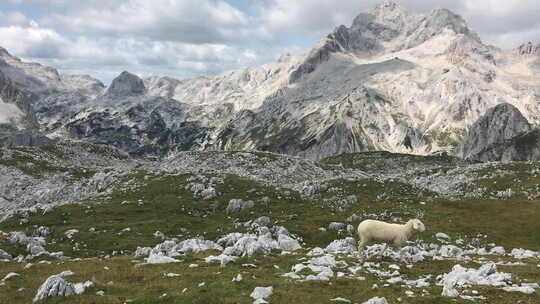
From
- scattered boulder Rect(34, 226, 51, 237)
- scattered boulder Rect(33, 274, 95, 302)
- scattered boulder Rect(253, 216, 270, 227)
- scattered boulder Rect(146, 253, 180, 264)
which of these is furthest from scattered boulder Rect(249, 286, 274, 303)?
scattered boulder Rect(34, 226, 51, 237)

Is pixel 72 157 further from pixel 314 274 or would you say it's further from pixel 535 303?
pixel 535 303

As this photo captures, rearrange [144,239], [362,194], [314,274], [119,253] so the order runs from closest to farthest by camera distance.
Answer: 1. [314,274]
2. [119,253]
3. [144,239]
4. [362,194]

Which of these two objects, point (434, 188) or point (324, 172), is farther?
point (324, 172)

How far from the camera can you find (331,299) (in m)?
20.1

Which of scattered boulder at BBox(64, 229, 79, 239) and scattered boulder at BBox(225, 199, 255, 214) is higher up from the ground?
scattered boulder at BBox(225, 199, 255, 214)

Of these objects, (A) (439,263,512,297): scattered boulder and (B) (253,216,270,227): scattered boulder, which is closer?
(A) (439,263,512,297): scattered boulder

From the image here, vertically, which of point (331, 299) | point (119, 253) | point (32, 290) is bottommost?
point (119, 253)

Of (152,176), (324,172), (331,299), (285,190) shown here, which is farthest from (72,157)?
(331,299)

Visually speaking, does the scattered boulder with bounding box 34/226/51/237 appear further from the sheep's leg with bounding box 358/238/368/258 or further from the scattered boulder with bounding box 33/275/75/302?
the sheep's leg with bounding box 358/238/368/258

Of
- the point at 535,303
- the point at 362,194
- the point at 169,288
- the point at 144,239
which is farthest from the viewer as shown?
the point at 362,194

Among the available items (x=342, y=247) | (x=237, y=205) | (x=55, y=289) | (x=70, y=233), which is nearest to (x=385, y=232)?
(x=342, y=247)

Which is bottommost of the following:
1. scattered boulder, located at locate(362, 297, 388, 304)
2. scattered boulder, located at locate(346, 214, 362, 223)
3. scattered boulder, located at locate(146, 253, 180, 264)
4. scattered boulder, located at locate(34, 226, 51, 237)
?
scattered boulder, located at locate(34, 226, 51, 237)

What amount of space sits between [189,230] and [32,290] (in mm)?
34867

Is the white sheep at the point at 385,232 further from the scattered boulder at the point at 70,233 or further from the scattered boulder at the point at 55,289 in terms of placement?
the scattered boulder at the point at 70,233
